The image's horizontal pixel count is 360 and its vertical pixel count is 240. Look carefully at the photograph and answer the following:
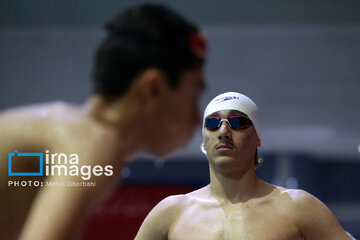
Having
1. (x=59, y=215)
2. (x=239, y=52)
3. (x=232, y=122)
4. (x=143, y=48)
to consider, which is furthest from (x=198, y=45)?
(x=239, y=52)

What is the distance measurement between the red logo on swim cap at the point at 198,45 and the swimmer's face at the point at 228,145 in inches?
35.3

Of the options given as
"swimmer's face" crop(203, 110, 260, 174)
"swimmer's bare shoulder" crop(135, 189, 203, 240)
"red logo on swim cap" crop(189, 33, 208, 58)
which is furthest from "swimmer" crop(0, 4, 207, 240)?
"swimmer's bare shoulder" crop(135, 189, 203, 240)

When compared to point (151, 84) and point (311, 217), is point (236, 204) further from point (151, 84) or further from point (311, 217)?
point (151, 84)

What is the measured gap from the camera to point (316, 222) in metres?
1.88

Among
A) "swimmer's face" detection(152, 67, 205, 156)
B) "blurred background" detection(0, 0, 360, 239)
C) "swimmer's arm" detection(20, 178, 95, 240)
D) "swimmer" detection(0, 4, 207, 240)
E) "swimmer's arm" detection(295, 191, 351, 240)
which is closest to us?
"swimmer's arm" detection(20, 178, 95, 240)

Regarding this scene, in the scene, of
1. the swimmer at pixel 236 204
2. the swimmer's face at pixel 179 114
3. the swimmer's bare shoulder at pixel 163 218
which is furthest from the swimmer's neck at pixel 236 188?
the swimmer's face at pixel 179 114

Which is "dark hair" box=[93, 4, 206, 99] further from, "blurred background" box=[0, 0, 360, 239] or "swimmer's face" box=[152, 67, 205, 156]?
"blurred background" box=[0, 0, 360, 239]

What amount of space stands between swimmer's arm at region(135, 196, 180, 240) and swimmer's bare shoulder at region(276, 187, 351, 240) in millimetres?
363

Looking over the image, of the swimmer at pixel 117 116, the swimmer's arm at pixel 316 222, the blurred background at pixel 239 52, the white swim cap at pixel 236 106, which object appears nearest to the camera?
the swimmer at pixel 117 116

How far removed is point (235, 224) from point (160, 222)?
0.26 m

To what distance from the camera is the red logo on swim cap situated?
1022mm

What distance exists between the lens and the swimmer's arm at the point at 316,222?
187 cm

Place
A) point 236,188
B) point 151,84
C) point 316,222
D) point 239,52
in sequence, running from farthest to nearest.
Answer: point 239,52, point 236,188, point 316,222, point 151,84

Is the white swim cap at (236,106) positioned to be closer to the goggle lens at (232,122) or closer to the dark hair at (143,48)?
the goggle lens at (232,122)
